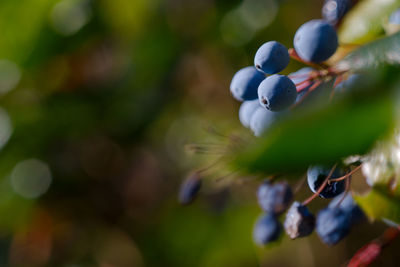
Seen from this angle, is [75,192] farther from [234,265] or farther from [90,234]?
[234,265]

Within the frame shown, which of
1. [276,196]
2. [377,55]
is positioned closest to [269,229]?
[276,196]

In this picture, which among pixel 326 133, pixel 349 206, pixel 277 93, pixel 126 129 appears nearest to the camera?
pixel 326 133

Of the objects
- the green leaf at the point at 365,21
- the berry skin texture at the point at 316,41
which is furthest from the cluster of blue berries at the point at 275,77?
the green leaf at the point at 365,21

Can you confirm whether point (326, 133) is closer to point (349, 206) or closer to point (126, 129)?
point (349, 206)

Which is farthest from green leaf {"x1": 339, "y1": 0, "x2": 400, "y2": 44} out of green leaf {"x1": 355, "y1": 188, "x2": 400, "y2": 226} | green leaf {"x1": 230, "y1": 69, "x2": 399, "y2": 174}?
green leaf {"x1": 230, "y1": 69, "x2": 399, "y2": 174}

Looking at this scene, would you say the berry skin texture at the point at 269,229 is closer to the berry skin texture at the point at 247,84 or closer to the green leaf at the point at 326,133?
the berry skin texture at the point at 247,84

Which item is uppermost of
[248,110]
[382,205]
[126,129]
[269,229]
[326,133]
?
[326,133]

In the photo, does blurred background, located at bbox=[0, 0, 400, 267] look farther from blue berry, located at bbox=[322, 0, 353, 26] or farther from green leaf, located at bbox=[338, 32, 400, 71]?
green leaf, located at bbox=[338, 32, 400, 71]
